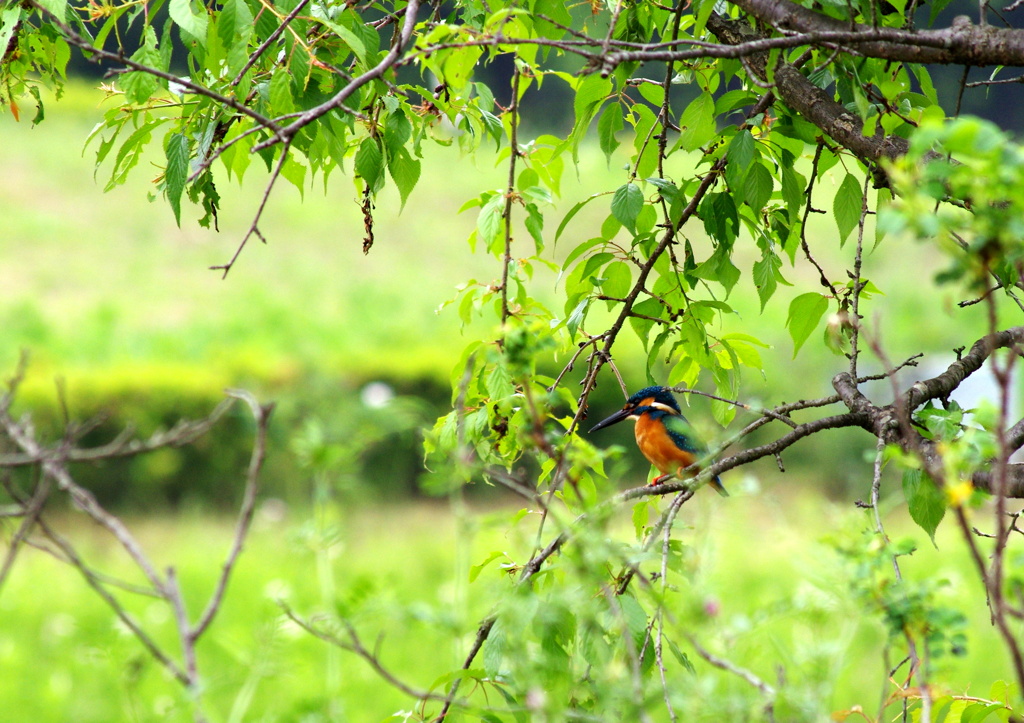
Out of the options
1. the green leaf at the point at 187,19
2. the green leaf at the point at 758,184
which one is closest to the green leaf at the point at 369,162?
the green leaf at the point at 187,19

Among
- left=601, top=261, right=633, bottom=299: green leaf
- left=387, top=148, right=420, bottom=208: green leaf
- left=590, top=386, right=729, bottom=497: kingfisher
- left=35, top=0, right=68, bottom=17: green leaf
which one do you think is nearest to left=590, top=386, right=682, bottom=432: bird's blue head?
left=590, top=386, right=729, bottom=497: kingfisher

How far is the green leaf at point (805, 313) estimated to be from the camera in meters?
1.66

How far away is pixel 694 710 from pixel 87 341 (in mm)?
7851

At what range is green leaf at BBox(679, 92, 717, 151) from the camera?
5.16 ft

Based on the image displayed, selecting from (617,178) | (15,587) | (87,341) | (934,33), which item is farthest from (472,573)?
(617,178)

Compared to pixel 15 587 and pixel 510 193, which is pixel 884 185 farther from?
pixel 15 587

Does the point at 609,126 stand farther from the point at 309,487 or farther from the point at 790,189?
the point at 309,487

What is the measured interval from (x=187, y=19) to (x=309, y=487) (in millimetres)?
5212

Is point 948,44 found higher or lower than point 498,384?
higher

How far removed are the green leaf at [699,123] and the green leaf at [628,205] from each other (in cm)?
11

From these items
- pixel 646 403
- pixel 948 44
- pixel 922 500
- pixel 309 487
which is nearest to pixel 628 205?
pixel 948 44

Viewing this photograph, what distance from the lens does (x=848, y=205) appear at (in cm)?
173

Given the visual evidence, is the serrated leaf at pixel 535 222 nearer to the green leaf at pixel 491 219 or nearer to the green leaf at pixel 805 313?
the green leaf at pixel 491 219

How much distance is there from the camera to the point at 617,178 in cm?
1365
